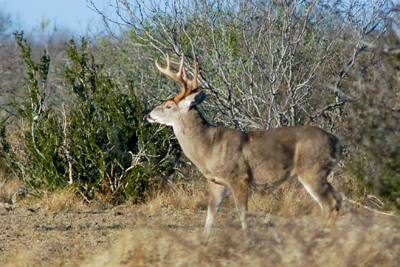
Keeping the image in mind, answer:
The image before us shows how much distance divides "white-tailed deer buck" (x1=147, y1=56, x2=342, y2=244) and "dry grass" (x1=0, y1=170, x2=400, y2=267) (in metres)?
0.35

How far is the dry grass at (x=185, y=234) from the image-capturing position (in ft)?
13.4

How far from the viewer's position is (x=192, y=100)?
720 cm

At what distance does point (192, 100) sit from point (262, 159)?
1306mm

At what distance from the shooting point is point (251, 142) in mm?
6957

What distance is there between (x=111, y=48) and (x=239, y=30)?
6648mm

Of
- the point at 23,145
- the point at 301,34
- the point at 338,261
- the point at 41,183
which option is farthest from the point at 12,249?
the point at 301,34

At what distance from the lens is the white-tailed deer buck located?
6.64 meters

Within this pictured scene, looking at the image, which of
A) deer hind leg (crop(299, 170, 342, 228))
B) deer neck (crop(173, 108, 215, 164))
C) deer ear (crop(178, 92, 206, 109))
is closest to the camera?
deer hind leg (crop(299, 170, 342, 228))

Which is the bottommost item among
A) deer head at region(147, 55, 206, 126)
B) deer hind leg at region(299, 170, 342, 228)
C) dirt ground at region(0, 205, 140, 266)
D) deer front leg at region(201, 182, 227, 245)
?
dirt ground at region(0, 205, 140, 266)

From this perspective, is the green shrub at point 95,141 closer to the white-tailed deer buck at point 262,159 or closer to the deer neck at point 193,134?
the deer neck at point 193,134

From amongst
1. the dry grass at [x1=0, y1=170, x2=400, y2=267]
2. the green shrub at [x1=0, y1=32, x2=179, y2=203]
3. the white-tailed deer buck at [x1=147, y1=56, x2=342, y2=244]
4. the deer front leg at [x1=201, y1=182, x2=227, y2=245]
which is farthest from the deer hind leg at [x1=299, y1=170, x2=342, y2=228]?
the green shrub at [x1=0, y1=32, x2=179, y2=203]

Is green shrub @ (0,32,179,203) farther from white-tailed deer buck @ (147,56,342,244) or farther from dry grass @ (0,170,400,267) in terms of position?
white-tailed deer buck @ (147,56,342,244)

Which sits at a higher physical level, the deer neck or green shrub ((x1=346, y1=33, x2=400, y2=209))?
green shrub ((x1=346, y1=33, x2=400, y2=209))

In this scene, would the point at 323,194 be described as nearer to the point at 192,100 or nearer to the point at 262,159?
the point at 262,159
